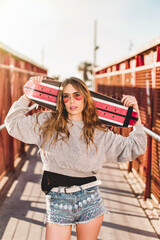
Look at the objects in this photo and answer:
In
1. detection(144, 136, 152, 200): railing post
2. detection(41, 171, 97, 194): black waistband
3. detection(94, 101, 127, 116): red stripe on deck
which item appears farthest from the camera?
detection(144, 136, 152, 200): railing post

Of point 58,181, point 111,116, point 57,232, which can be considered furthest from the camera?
point 111,116

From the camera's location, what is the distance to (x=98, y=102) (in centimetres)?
221

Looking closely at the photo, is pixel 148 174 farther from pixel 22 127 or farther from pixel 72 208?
pixel 22 127

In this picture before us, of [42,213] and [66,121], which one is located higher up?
[66,121]

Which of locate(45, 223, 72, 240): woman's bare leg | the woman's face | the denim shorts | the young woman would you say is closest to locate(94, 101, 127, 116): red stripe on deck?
the young woman

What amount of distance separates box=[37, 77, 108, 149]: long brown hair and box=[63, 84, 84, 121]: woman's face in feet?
0.08

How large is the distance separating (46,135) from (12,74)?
12.9 ft

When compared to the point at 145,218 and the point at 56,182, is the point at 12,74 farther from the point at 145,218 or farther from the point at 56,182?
the point at 56,182

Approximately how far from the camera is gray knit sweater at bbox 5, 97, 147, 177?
1.76m

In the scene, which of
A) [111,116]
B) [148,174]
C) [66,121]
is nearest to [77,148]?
[66,121]

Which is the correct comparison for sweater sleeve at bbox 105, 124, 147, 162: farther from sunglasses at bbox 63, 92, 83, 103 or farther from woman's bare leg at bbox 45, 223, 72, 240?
woman's bare leg at bbox 45, 223, 72, 240

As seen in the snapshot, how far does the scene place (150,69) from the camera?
4.02 m

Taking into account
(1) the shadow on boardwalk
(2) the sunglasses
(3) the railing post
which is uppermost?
(2) the sunglasses

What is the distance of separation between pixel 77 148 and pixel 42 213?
2034 mm
